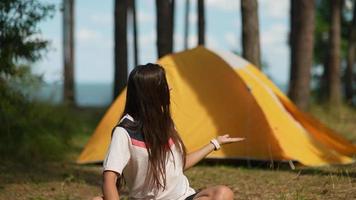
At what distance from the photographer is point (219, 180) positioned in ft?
26.6

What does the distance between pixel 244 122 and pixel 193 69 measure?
1107 mm

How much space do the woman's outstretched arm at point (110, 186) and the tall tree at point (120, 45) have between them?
10.9 metres

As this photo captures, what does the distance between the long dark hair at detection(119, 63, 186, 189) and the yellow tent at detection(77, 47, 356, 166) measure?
4.94 m

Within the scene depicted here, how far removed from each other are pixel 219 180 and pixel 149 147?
4082 mm

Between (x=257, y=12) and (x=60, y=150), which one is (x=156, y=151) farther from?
(x=257, y=12)

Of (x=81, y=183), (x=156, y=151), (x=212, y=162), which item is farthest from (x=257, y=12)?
(x=156, y=151)

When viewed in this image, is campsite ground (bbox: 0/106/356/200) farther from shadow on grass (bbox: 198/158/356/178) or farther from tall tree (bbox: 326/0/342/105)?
tall tree (bbox: 326/0/342/105)

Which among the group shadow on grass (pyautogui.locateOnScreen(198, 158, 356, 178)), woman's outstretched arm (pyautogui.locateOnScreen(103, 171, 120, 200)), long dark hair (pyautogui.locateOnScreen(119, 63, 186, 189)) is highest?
long dark hair (pyautogui.locateOnScreen(119, 63, 186, 189))

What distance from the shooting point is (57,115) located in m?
11.4

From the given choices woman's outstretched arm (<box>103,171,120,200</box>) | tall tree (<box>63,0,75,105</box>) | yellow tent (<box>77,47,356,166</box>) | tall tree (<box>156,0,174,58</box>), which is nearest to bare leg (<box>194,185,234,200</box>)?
woman's outstretched arm (<box>103,171,120,200</box>)

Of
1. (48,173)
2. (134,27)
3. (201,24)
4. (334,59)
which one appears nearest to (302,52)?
(201,24)

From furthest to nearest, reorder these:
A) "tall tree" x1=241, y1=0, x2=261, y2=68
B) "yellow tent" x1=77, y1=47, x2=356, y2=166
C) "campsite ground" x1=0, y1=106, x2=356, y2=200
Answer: "tall tree" x1=241, y1=0, x2=261, y2=68
"yellow tent" x1=77, y1=47, x2=356, y2=166
"campsite ground" x1=0, y1=106, x2=356, y2=200

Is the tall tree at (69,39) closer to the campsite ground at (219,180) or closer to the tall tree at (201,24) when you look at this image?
the tall tree at (201,24)

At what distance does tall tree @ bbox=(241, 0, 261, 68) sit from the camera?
11359mm
